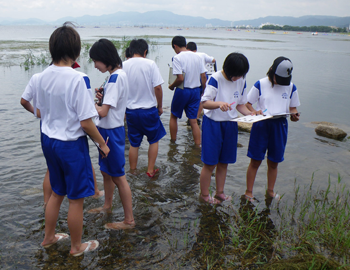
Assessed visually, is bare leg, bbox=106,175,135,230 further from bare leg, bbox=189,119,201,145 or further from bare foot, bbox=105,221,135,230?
bare leg, bbox=189,119,201,145

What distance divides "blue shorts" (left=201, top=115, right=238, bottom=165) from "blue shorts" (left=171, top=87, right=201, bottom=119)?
223 centimetres

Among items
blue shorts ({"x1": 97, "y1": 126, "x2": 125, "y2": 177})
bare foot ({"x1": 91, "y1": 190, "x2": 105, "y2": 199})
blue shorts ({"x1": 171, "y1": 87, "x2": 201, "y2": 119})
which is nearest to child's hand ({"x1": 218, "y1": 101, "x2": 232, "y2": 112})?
blue shorts ({"x1": 97, "y1": 126, "x2": 125, "y2": 177})

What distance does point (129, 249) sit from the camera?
312cm

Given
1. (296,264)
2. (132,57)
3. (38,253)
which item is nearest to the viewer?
(296,264)

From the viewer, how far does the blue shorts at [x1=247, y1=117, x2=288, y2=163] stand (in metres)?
3.88

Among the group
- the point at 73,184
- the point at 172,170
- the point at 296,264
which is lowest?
the point at 172,170

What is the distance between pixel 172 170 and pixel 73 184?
278 centimetres

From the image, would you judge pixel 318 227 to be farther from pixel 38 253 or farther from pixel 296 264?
pixel 38 253

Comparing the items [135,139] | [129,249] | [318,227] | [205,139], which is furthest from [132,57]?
[318,227]

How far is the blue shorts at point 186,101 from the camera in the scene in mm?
5973

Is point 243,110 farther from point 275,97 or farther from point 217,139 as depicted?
point 217,139

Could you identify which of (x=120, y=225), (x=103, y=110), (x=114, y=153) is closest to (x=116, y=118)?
(x=103, y=110)

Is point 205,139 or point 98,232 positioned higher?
point 205,139

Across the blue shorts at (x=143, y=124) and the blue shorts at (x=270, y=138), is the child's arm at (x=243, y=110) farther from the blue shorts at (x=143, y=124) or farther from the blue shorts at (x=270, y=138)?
the blue shorts at (x=143, y=124)
